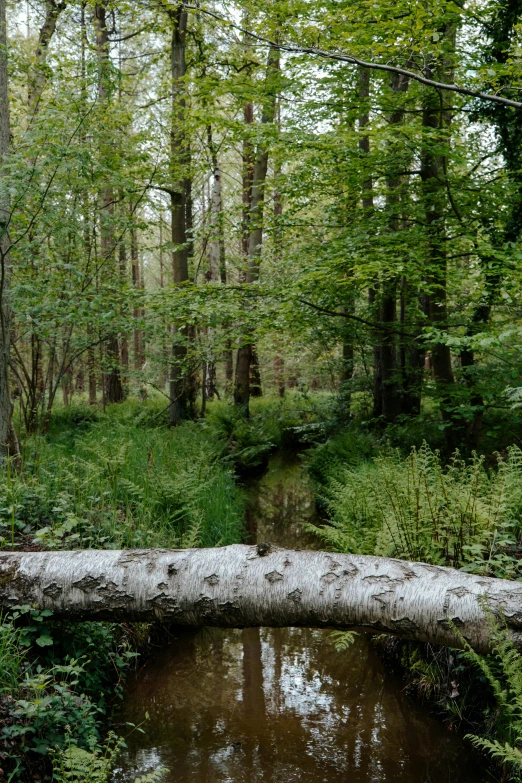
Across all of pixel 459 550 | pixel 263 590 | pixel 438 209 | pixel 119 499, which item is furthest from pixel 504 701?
pixel 438 209

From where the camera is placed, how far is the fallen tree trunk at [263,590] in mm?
3105

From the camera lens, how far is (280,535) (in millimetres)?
8141

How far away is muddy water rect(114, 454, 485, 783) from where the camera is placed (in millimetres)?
3381

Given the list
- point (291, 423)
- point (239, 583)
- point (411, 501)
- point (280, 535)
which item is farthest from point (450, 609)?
point (291, 423)

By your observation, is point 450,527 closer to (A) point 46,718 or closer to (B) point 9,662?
(A) point 46,718

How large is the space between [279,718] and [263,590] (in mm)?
1275

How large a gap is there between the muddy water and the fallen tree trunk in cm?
85

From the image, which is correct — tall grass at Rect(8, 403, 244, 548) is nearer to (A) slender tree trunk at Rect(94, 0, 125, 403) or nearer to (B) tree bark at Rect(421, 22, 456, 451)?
(A) slender tree trunk at Rect(94, 0, 125, 403)

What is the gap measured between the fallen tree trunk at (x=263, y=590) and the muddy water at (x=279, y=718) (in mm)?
845

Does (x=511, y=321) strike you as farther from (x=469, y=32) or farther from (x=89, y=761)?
(x=89, y=761)

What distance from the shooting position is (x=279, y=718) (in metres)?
3.93

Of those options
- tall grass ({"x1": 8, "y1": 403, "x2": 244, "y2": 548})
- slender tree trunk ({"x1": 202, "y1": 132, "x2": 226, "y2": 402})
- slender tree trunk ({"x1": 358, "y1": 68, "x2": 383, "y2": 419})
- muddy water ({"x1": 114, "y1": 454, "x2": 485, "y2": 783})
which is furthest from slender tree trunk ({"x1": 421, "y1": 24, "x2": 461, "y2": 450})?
muddy water ({"x1": 114, "y1": 454, "x2": 485, "y2": 783})

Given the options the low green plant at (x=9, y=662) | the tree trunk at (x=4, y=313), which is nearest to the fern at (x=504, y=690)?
the low green plant at (x=9, y=662)

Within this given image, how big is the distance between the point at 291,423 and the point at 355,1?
32.6 feet
